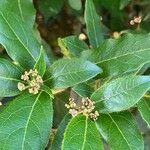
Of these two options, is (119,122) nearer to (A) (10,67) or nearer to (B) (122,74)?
(B) (122,74)

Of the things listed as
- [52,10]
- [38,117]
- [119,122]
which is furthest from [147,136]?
[38,117]

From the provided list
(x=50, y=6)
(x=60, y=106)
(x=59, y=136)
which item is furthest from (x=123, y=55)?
(x=50, y=6)

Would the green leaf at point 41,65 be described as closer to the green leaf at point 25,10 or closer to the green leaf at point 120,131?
the green leaf at point 120,131

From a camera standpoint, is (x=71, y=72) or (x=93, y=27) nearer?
(x=71, y=72)

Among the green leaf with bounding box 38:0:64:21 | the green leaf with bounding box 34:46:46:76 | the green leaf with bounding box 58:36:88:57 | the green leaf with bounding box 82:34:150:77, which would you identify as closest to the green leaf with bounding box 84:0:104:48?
the green leaf with bounding box 58:36:88:57

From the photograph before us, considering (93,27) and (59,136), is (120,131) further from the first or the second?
(93,27)
